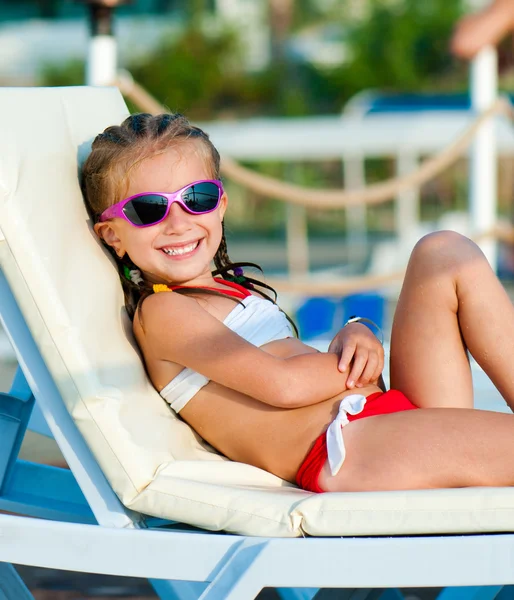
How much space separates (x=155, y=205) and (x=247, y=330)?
344 millimetres

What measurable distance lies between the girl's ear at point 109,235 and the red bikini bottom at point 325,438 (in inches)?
24.5

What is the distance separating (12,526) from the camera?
5.94 ft

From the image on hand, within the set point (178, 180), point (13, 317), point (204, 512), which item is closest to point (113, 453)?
point (204, 512)

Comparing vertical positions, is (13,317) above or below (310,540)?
above

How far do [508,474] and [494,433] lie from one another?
0.09 m

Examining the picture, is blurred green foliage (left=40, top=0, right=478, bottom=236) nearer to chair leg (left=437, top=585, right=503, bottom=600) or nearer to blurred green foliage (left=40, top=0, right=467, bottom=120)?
blurred green foliage (left=40, top=0, right=467, bottom=120)

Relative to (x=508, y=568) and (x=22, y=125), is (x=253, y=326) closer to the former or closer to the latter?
(x=22, y=125)

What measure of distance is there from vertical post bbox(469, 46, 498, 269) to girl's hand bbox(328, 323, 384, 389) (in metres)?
4.04

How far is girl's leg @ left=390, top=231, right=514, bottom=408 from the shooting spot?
2176mm

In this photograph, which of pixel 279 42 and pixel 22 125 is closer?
pixel 22 125

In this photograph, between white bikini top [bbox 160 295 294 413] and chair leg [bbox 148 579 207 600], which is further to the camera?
white bikini top [bbox 160 295 294 413]

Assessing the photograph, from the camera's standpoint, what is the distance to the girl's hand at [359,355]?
2.12 meters

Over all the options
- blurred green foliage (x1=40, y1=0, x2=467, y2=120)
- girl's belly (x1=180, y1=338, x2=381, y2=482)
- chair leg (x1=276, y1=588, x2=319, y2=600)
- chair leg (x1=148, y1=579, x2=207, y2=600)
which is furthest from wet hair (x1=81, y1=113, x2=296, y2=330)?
blurred green foliage (x1=40, y1=0, x2=467, y2=120)

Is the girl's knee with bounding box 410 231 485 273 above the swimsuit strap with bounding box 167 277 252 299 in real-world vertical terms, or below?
above
